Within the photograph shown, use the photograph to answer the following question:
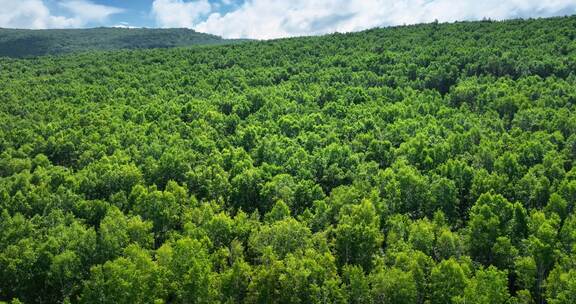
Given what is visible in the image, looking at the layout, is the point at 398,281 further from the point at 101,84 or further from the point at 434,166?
the point at 101,84

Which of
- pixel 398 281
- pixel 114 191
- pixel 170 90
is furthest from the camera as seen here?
pixel 170 90

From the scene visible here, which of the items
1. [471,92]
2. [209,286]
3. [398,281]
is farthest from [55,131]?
[471,92]

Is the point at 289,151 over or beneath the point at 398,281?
over

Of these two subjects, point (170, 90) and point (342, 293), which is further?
point (170, 90)

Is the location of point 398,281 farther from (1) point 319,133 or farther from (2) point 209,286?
(1) point 319,133

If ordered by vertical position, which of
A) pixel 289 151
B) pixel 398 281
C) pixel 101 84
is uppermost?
pixel 101 84

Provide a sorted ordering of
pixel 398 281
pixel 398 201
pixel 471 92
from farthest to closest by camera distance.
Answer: pixel 471 92, pixel 398 201, pixel 398 281
